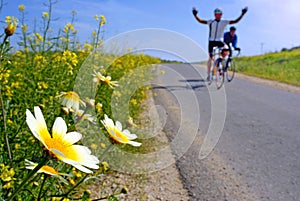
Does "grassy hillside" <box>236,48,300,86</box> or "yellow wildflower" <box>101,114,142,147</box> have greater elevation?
"yellow wildflower" <box>101,114,142,147</box>

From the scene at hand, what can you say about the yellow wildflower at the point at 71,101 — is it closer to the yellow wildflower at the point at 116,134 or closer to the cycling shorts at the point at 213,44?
the yellow wildflower at the point at 116,134

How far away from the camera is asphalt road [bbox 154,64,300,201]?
2.90 metres

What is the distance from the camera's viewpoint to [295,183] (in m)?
3.11

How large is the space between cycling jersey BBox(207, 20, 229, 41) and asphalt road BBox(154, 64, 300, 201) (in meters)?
1.31

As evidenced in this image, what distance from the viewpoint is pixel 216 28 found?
25.8 ft

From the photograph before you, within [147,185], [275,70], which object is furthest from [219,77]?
[275,70]

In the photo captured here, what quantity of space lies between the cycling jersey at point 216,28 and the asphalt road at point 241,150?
51.6 inches

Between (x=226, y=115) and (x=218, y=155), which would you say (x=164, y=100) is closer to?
(x=226, y=115)

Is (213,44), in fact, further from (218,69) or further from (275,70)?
(275,70)

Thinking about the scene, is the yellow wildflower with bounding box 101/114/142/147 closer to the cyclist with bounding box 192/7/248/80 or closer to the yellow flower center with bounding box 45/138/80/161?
the yellow flower center with bounding box 45/138/80/161

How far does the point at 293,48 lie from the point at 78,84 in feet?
131

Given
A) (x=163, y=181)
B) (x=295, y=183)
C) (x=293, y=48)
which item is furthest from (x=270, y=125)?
(x=293, y=48)

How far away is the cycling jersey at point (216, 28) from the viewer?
786 centimetres

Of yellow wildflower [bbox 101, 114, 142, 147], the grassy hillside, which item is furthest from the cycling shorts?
yellow wildflower [bbox 101, 114, 142, 147]
